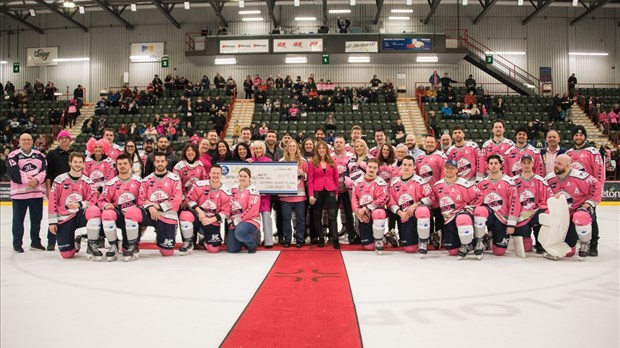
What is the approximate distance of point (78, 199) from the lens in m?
6.04

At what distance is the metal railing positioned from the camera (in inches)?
967

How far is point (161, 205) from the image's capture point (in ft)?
19.4

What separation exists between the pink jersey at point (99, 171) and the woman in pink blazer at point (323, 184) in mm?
2878

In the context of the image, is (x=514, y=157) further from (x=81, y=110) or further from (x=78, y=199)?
(x=81, y=110)

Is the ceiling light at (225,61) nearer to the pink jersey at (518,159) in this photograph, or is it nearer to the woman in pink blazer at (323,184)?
the woman in pink blazer at (323,184)

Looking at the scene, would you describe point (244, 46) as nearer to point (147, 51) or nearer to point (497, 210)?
point (147, 51)

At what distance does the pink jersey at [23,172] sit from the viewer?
6.41 meters

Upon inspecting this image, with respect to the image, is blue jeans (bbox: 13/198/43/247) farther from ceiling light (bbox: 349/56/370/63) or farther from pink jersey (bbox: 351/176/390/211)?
ceiling light (bbox: 349/56/370/63)

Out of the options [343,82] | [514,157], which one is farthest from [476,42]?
[514,157]

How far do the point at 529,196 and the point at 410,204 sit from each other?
58.8 inches

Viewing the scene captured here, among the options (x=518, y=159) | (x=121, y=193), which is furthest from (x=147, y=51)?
(x=518, y=159)

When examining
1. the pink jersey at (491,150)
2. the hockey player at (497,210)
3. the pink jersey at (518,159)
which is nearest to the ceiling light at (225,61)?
the pink jersey at (491,150)

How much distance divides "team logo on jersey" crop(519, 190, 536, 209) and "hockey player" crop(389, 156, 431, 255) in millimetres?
1158

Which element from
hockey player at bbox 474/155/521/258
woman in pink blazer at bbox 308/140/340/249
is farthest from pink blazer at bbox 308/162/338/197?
hockey player at bbox 474/155/521/258
